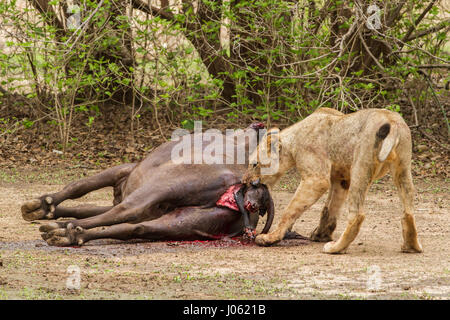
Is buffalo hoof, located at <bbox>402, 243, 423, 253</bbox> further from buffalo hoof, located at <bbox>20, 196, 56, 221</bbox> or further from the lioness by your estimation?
buffalo hoof, located at <bbox>20, 196, 56, 221</bbox>

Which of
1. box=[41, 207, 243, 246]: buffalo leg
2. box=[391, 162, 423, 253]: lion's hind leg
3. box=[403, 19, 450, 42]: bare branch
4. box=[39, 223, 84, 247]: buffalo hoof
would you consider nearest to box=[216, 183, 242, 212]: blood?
box=[41, 207, 243, 246]: buffalo leg

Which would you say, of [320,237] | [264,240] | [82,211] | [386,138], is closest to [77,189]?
[82,211]

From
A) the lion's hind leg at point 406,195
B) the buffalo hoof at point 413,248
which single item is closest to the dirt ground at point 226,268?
the buffalo hoof at point 413,248

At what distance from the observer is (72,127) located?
11.2m

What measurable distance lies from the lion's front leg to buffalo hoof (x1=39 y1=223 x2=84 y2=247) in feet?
4.86

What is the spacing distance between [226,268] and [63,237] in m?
1.34

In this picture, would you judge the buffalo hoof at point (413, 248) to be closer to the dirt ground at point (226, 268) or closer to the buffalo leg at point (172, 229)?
the dirt ground at point (226, 268)

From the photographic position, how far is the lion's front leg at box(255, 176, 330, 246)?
563 centimetres

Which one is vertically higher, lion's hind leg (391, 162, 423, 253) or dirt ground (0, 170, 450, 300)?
lion's hind leg (391, 162, 423, 253)

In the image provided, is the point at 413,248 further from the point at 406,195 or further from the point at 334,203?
the point at 334,203

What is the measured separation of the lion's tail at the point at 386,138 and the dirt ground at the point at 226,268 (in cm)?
76

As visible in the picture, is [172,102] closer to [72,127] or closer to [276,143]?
[72,127]

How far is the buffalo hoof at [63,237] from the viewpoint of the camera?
5.54 m

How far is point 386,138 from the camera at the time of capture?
5102 millimetres
